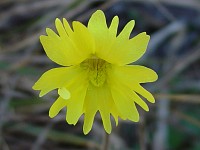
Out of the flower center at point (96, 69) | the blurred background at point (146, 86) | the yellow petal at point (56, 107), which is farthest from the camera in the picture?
the blurred background at point (146, 86)

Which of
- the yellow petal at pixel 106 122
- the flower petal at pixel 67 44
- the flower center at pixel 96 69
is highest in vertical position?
the flower petal at pixel 67 44

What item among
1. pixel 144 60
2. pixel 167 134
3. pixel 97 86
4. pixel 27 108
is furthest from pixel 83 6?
pixel 97 86

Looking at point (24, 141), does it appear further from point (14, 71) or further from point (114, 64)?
point (114, 64)

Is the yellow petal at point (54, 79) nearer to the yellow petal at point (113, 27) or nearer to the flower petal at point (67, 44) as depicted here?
the flower petal at point (67, 44)

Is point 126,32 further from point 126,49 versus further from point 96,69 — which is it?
point 96,69

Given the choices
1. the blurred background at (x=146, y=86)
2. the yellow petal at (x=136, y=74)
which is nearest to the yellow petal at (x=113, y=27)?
the yellow petal at (x=136, y=74)

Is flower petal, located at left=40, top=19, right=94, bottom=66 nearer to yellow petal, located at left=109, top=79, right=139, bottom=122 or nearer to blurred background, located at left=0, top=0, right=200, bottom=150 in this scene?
yellow petal, located at left=109, top=79, right=139, bottom=122

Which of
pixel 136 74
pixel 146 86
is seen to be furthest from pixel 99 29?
pixel 146 86

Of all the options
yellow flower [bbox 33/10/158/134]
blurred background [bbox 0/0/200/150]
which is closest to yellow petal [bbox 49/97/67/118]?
yellow flower [bbox 33/10/158/134]
